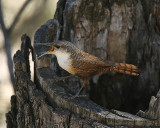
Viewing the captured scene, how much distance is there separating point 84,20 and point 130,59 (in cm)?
67

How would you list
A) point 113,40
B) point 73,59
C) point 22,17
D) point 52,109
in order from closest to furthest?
point 52,109
point 73,59
point 113,40
point 22,17

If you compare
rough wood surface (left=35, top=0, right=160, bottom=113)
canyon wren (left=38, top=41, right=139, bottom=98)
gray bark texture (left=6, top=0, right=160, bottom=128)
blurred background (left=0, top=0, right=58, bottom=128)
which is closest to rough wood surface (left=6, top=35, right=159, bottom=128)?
canyon wren (left=38, top=41, right=139, bottom=98)

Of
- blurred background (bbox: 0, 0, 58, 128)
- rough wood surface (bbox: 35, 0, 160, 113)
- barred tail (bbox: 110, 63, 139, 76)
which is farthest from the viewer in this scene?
blurred background (bbox: 0, 0, 58, 128)

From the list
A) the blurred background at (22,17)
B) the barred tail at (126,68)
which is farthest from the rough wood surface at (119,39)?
the blurred background at (22,17)

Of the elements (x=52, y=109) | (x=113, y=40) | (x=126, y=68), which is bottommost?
(x=52, y=109)

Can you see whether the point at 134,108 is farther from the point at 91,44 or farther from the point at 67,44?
the point at 67,44

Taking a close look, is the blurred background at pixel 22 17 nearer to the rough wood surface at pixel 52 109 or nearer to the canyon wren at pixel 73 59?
the rough wood surface at pixel 52 109

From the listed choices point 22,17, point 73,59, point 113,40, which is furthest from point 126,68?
point 22,17

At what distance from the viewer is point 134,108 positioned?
3645 mm

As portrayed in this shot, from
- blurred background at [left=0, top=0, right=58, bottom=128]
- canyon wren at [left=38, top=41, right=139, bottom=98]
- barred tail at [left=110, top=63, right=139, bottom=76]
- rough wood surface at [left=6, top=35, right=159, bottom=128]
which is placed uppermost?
blurred background at [left=0, top=0, right=58, bottom=128]

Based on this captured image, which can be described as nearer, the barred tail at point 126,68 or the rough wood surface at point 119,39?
the barred tail at point 126,68

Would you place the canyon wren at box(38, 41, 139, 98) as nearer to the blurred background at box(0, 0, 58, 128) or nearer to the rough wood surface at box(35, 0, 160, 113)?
the rough wood surface at box(35, 0, 160, 113)

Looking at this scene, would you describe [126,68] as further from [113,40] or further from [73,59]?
[113,40]

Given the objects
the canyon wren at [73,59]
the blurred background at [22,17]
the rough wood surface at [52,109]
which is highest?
the blurred background at [22,17]
